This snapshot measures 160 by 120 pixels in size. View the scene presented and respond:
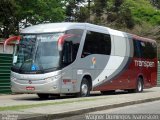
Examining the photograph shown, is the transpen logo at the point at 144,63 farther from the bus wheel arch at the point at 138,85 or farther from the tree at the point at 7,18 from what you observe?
the tree at the point at 7,18

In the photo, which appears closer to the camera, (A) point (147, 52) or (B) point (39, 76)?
(B) point (39, 76)

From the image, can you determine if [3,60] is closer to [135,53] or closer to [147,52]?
[135,53]

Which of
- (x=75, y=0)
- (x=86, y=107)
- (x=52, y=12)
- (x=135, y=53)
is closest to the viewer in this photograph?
(x=86, y=107)

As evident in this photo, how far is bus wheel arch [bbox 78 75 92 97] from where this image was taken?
21.4m

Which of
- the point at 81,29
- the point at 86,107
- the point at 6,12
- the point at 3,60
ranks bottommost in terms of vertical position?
Result: the point at 86,107

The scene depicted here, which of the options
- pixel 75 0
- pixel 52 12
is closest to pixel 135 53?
pixel 52 12

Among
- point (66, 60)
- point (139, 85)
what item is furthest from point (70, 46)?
point (139, 85)

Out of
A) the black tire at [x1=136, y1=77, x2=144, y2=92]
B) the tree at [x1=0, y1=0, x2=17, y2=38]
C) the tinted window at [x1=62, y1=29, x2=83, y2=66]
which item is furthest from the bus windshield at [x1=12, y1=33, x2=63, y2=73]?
the tree at [x1=0, y1=0, x2=17, y2=38]

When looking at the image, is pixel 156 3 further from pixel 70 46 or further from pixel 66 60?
pixel 66 60

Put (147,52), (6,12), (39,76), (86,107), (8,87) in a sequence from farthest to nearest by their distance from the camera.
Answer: (6,12) < (147,52) < (8,87) < (39,76) < (86,107)

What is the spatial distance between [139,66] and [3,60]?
29.4 feet

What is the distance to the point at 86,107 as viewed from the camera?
15781mm

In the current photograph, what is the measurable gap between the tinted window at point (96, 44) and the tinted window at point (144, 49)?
3.87 meters

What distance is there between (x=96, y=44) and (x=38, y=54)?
3.89 m
